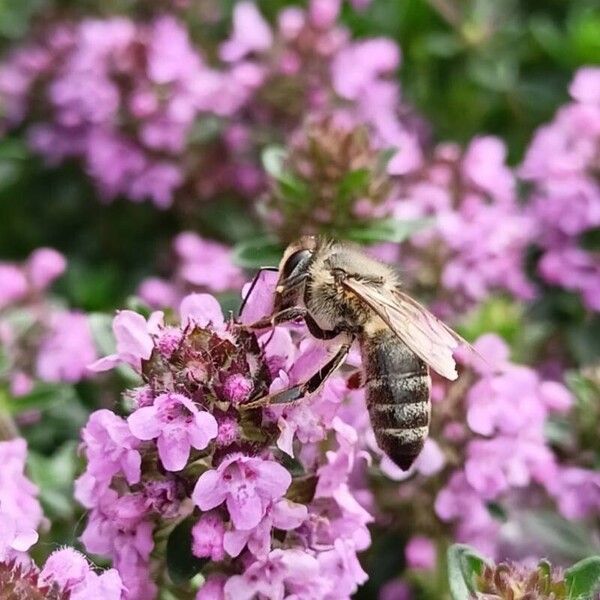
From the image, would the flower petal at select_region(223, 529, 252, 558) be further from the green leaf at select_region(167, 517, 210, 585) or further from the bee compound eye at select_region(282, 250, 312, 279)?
the bee compound eye at select_region(282, 250, 312, 279)

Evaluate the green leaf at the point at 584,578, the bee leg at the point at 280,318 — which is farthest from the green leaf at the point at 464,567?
Answer: the bee leg at the point at 280,318

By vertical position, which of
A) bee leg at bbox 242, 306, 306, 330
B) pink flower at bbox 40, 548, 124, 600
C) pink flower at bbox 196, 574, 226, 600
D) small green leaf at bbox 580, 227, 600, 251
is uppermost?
bee leg at bbox 242, 306, 306, 330

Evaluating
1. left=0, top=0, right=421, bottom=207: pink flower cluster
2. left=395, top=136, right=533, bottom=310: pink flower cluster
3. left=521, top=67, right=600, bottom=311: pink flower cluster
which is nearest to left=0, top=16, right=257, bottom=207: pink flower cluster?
left=0, top=0, right=421, bottom=207: pink flower cluster

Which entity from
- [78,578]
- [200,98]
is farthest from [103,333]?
[200,98]

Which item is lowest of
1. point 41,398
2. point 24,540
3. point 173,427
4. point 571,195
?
point 41,398

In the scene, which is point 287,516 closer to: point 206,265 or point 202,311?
point 202,311

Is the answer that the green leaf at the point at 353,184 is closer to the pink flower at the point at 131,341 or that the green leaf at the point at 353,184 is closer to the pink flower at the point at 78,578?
the pink flower at the point at 131,341

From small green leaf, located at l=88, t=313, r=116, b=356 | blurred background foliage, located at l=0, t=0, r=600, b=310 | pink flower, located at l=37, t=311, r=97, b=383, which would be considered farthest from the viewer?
blurred background foliage, located at l=0, t=0, r=600, b=310
